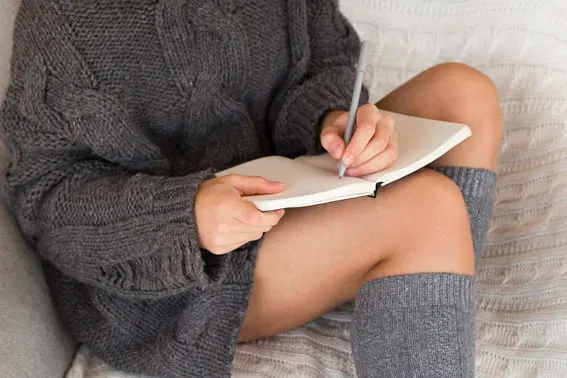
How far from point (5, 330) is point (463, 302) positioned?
487mm

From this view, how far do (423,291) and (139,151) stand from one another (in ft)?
1.16

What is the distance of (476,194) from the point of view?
31.0 inches

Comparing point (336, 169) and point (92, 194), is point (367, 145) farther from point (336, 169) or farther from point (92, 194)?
point (92, 194)

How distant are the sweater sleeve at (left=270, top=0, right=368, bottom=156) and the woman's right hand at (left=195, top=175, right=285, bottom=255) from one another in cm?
19

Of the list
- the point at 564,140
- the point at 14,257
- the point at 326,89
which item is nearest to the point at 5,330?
the point at 14,257

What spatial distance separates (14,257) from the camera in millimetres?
750

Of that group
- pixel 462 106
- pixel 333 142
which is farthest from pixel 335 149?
pixel 462 106

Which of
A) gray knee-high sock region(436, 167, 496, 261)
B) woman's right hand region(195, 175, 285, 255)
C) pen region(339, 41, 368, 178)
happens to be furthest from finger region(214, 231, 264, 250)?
gray knee-high sock region(436, 167, 496, 261)

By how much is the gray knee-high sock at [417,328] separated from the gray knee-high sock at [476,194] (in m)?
0.13

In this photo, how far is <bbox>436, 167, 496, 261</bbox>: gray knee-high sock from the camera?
0.78 meters

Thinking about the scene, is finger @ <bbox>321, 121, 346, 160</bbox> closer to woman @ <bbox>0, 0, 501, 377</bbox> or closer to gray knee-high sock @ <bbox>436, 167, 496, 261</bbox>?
woman @ <bbox>0, 0, 501, 377</bbox>

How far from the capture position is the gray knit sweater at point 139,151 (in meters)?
0.67

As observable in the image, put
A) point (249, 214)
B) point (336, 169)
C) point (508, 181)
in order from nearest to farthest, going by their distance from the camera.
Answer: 1. point (249, 214)
2. point (336, 169)
3. point (508, 181)

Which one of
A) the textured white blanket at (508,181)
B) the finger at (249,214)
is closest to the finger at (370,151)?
the finger at (249,214)
